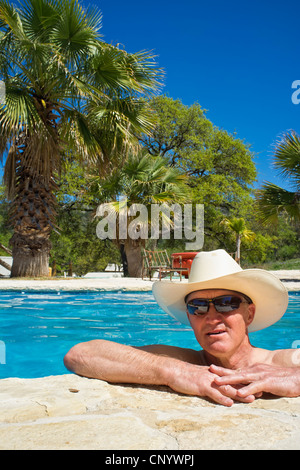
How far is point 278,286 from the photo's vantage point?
2.42m

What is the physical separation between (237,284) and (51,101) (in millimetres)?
10377

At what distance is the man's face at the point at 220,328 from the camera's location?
2.29 metres

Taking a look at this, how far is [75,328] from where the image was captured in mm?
5992

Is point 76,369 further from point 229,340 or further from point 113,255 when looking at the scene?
point 113,255

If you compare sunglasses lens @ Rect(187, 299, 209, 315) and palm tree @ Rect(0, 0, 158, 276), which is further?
palm tree @ Rect(0, 0, 158, 276)

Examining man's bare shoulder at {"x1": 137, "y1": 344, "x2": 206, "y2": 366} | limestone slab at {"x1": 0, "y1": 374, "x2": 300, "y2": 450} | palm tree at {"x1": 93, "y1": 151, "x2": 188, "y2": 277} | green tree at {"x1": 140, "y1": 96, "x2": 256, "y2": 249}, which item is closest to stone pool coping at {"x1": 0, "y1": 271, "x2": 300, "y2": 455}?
limestone slab at {"x1": 0, "y1": 374, "x2": 300, "y2": 450}

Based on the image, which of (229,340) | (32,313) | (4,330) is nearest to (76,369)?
(229,340)

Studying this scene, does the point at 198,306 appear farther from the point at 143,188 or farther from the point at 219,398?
the point at 143,188

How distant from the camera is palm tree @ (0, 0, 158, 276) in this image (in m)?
10.0

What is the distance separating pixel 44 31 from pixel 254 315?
10133mm

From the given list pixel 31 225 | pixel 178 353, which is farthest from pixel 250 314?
pixel 31 225

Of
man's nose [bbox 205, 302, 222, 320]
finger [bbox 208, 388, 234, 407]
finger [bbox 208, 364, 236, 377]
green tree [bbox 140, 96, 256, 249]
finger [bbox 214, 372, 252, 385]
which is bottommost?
finger [bbox 208, 388, 234, 407]

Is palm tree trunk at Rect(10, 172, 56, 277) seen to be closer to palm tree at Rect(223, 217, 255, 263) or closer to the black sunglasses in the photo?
the black sunglasses

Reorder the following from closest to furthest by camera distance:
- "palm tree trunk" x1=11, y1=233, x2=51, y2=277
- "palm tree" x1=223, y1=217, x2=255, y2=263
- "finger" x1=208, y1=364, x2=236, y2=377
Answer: "finger" x1=208, y1=364, x2=236, y2=377 → "palm tree trunk" x1=11, y1=233, x2=51, y2=277 → "palm tree" x1=223, y1=217, x2=255, y2=263
